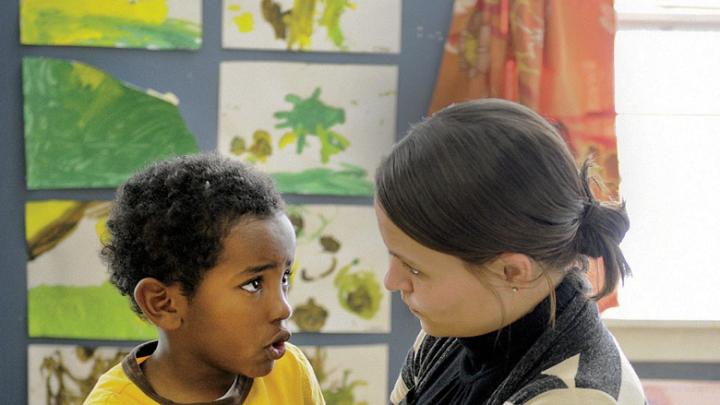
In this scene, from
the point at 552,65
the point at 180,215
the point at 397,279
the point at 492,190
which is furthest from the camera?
the point at 552,65

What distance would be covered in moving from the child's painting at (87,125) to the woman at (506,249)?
172 centimetres

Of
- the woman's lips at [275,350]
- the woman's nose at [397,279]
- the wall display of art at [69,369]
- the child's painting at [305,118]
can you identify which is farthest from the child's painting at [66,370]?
the woman's nose at [397,279]

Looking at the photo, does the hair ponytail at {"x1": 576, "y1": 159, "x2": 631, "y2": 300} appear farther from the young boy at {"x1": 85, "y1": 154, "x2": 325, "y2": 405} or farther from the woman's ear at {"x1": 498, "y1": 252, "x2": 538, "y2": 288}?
the young boy at {"x1": 85, "y1": 154, "x2": 325, "y2": 405}

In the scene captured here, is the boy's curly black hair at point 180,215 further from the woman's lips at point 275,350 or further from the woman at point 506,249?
the woman at point 506,249

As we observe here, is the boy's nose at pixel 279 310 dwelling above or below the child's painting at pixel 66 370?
above

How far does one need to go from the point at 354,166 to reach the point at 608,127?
2.50 ft

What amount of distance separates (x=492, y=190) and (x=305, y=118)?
5.71 ft

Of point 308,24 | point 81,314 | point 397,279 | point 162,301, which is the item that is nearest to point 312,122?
point 308,24

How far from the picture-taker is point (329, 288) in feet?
9.30

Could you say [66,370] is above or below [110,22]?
below

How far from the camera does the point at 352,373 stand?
2859mm

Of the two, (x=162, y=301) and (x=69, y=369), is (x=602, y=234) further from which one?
(x=69, y=369)

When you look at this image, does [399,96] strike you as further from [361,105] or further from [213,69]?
[213,69]

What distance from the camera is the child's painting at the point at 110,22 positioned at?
2.71 metres
